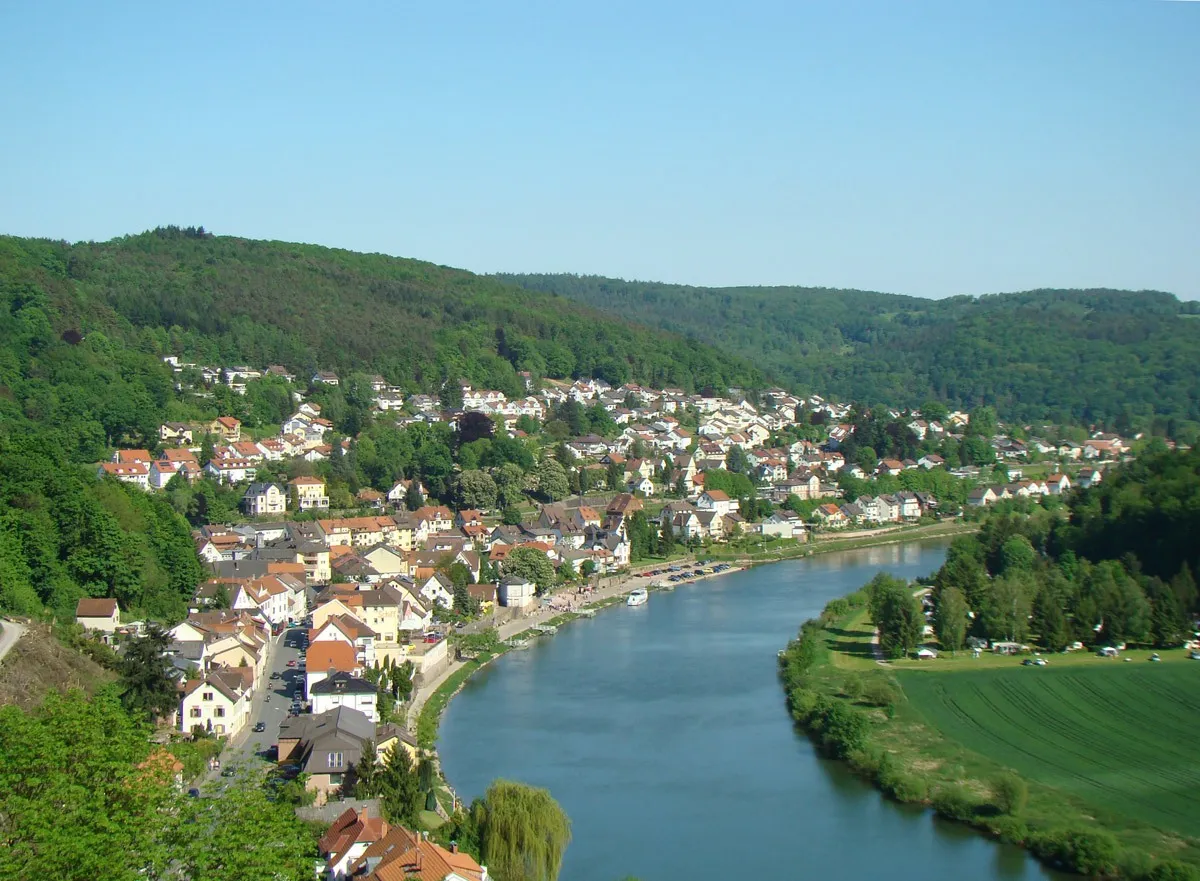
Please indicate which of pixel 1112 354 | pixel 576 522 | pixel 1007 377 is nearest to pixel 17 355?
pixel 576 522

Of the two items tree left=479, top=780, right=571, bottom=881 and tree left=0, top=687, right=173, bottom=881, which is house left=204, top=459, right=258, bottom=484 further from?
tree left=0, top=687, right=173, bottom=881

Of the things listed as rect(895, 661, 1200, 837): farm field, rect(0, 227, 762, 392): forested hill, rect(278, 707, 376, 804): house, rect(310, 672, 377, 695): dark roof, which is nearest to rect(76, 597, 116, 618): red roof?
rect(310, 672, 377, 695): dark roof

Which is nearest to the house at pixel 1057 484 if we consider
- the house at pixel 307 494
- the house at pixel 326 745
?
the house at pixel 307 494

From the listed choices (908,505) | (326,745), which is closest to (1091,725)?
(326,745)

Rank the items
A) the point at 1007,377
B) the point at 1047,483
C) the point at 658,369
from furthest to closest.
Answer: the point at 1007,377
the point at 658,369
the point at 1047,483

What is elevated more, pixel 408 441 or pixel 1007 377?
pixel 1007 377

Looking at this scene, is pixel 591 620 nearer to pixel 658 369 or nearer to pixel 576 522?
pixel 576 522
